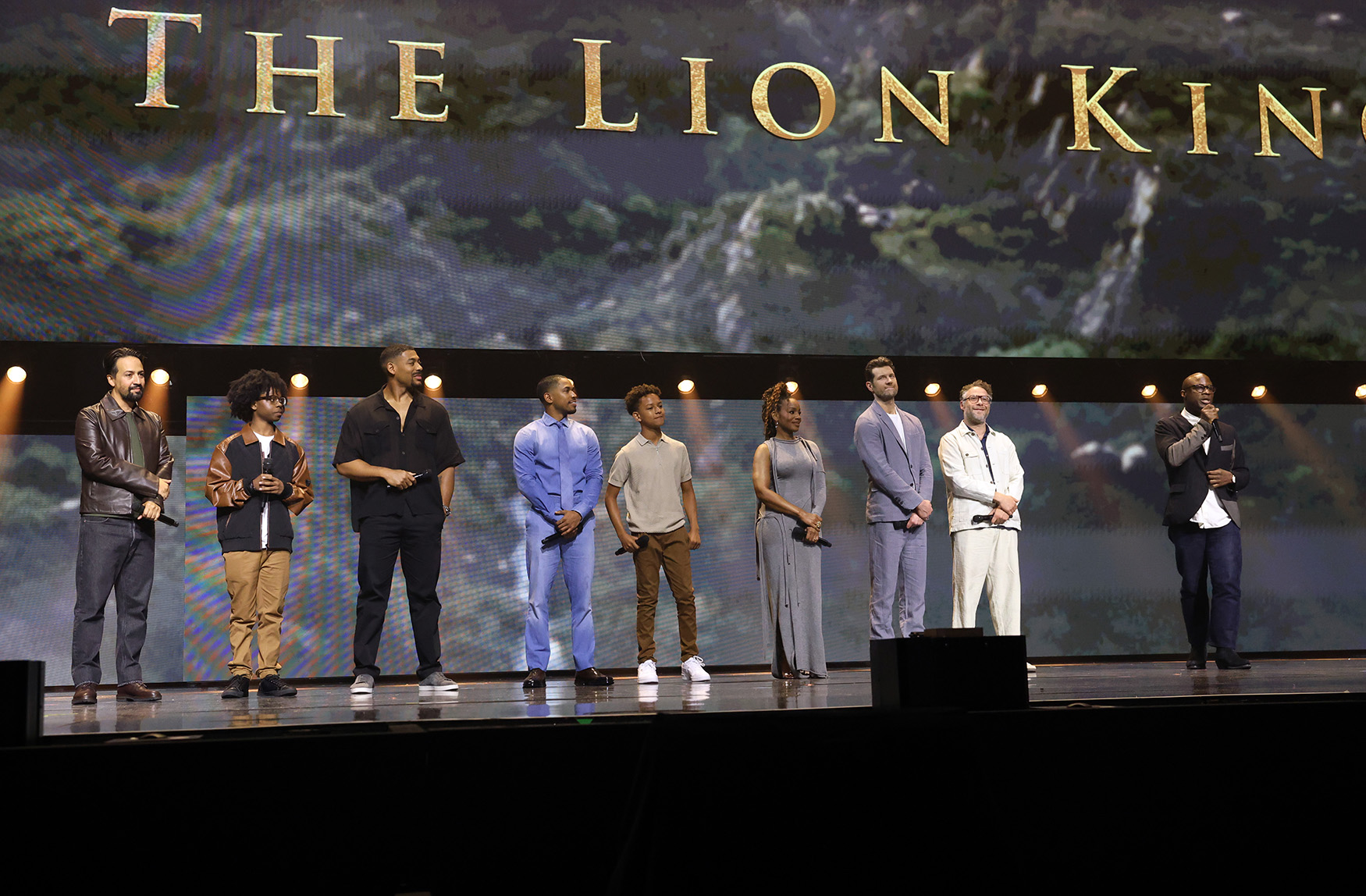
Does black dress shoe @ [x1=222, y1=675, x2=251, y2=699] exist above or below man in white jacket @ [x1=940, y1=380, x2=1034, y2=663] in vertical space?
below

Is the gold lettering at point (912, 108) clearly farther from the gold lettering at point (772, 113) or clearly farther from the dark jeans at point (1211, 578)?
the dark jeans at point (1211, 578)

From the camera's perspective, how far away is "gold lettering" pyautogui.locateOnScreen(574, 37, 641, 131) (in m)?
7.91

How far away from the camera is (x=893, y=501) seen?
22.7ft

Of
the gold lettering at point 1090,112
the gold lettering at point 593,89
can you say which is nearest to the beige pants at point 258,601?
the gold lettering at point 593,89

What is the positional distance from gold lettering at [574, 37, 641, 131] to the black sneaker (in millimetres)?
4061

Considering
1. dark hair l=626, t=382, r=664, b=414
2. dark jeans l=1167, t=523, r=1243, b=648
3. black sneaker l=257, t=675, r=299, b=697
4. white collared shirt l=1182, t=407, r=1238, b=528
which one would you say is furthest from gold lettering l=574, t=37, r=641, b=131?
dark jeans l=1167, t=523, r=1243, b=648

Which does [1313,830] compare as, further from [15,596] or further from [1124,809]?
[15,596]

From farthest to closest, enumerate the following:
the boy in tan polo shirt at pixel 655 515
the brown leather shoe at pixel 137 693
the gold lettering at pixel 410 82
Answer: the gold lettering at pixel 410 82 → the boy in tan polo shirt at pixel 655 515 → the brown leather shoe at pixel 137 693

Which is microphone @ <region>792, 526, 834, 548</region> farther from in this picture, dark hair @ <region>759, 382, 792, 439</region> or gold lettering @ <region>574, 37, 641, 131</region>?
gold lettering @ <region>574, 37, 641, 131</region>

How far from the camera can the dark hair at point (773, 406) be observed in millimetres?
6889

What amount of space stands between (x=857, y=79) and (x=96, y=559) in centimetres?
568

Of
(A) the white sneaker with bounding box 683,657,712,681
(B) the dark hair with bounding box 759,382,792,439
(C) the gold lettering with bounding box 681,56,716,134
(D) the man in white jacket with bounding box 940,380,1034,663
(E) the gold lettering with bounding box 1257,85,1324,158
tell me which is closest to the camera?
(A) the white sneaker with bounding box 683,657,712,681

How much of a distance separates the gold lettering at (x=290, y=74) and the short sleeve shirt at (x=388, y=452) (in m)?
2.44

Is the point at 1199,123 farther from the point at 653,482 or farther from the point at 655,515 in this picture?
the point at 655,515
